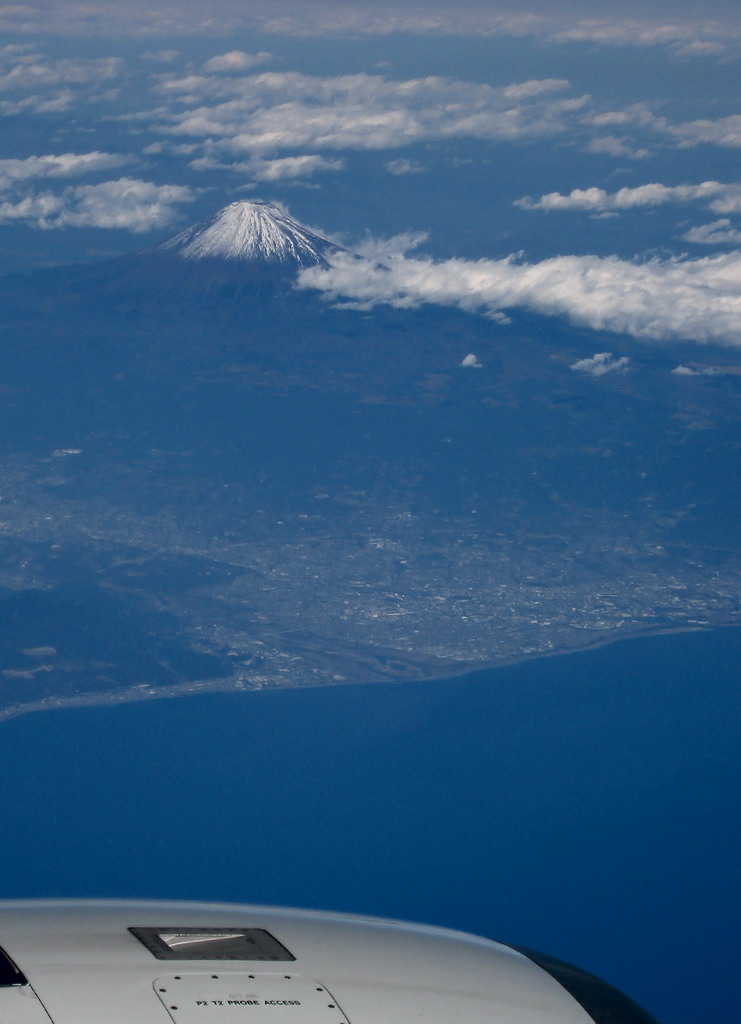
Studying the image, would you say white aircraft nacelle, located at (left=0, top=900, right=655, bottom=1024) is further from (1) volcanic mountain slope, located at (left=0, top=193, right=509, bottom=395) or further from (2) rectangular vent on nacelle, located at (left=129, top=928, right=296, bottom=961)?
(1) volcanic mountain slope, located at (left=0, top=193, right=509, bottom=395)

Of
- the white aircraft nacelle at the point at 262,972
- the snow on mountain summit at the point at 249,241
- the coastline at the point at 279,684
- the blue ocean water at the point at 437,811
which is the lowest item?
the blue ocean water at the point at 437,811

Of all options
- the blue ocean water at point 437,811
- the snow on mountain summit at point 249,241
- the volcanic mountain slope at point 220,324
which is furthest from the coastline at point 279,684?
the snow on mountain summit at point 249,241

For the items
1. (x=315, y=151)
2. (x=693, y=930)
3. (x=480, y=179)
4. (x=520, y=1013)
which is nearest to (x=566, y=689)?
(x=693, y=930)

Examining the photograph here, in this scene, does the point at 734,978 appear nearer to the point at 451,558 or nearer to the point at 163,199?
the point at 451,558

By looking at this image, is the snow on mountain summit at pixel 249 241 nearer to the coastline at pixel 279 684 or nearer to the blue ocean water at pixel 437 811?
the coastline at pixel 279 684

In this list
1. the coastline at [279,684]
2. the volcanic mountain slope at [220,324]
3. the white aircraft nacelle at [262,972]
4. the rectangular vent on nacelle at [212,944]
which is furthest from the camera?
the volcanic mountain slope at [220,324]

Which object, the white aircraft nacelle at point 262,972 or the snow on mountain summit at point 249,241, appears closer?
the white aircraft nacelle at point 262,972

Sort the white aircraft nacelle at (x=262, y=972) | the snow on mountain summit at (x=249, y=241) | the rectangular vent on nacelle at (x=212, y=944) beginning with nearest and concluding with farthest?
the white aircraft nacelle at (x=262, y=972)
the rectangular vent on nacelle at (x=212, y=944)
the snow on mountain summit at (x=249, y=241)

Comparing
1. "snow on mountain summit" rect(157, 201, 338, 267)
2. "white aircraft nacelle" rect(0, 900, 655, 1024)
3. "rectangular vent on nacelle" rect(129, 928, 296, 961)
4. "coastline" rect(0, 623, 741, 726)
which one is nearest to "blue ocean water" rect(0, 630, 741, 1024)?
"coastline" rect(0, 623, 741, 726)
